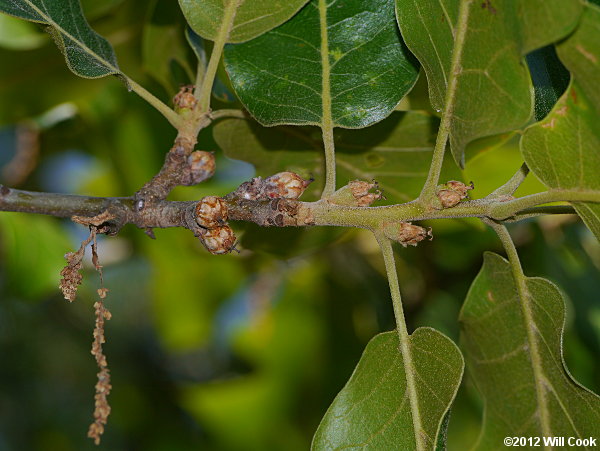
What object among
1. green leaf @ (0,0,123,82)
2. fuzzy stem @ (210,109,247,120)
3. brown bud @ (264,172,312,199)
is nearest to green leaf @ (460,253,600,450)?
brown bud @ (264,172,312,199)

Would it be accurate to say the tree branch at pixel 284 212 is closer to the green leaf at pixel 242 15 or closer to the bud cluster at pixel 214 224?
the bud cluster at pixel 214 224

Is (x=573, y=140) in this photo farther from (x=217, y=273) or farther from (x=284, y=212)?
(x=217, y=273)

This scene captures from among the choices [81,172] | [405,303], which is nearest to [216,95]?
[405,303]

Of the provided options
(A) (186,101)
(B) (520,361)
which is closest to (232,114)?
(A) (186,101)

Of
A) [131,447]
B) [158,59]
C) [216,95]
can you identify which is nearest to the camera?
[216,95]

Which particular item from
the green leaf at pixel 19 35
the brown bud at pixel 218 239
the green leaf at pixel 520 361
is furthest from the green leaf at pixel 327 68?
the green leaf at pixel 19 35

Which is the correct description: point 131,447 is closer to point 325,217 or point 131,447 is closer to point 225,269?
point 225,269
